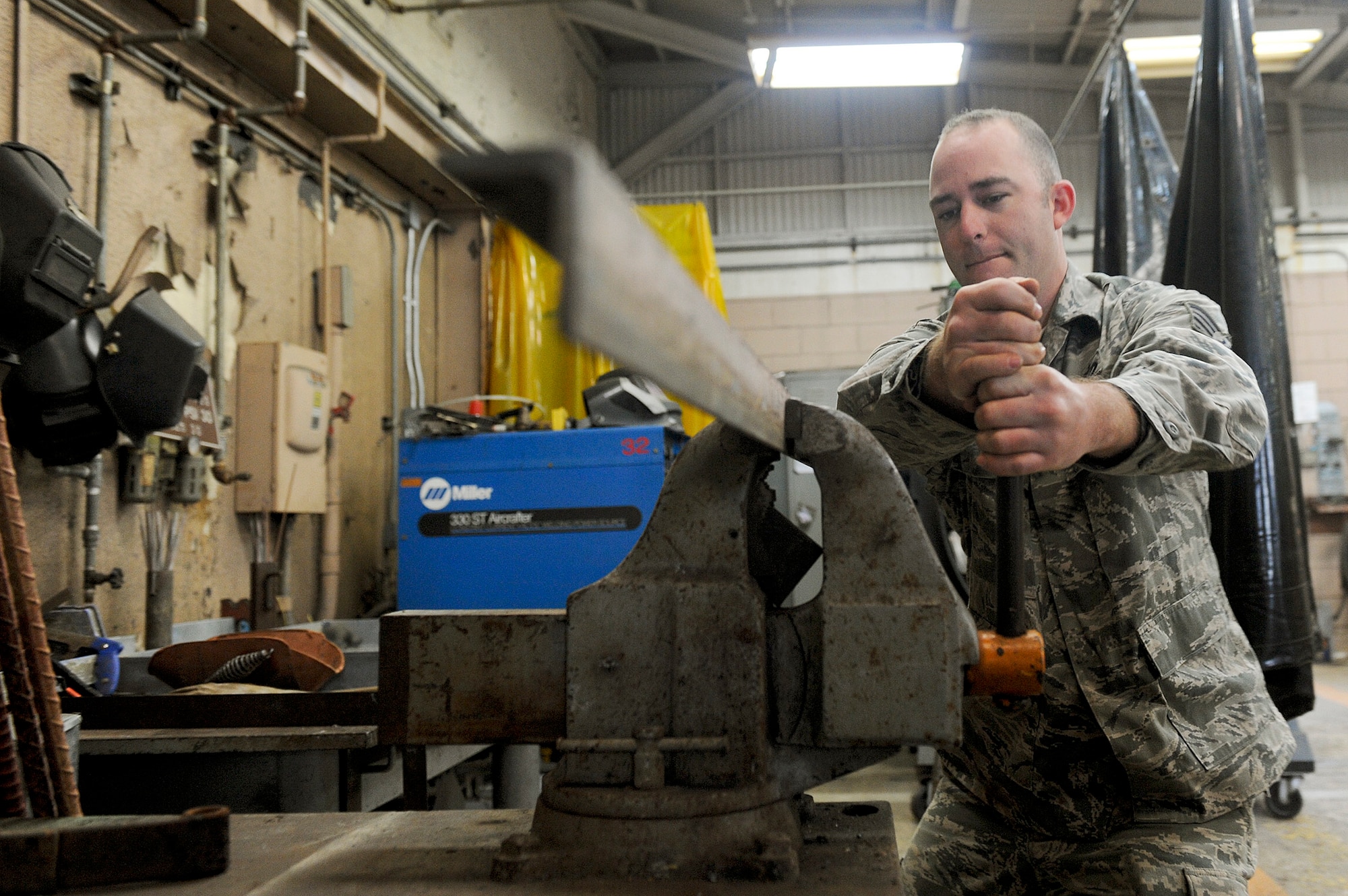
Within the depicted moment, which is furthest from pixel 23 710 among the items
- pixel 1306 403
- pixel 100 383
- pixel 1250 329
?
pixel 1306 403

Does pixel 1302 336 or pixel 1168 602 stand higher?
pixel 1302 336

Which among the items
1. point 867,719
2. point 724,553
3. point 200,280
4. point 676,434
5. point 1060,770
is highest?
point 200,280

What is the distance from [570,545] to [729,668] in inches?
90.4

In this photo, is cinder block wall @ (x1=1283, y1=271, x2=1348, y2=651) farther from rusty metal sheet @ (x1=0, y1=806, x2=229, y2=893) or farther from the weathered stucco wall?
rusty metal sheet @ (x1=0, y1=806, x2=229, y2=893)

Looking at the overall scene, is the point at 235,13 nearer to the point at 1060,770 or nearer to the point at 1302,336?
the point at 1060,770

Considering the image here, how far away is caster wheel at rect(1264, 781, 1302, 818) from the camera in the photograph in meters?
2.79

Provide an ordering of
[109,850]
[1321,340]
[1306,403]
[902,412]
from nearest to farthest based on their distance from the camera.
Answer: [109,850], [902,412], [1306,403], [1321,340]

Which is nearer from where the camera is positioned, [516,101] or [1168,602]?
[1168,602]

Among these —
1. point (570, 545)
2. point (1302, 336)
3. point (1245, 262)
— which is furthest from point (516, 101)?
point (1302, 336)

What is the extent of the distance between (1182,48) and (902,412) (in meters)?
4.48

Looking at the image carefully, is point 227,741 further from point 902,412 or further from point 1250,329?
point 1250,329

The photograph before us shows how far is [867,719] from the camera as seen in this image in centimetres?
72

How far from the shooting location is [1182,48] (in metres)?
4.51

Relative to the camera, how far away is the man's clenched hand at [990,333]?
0.82 metres
